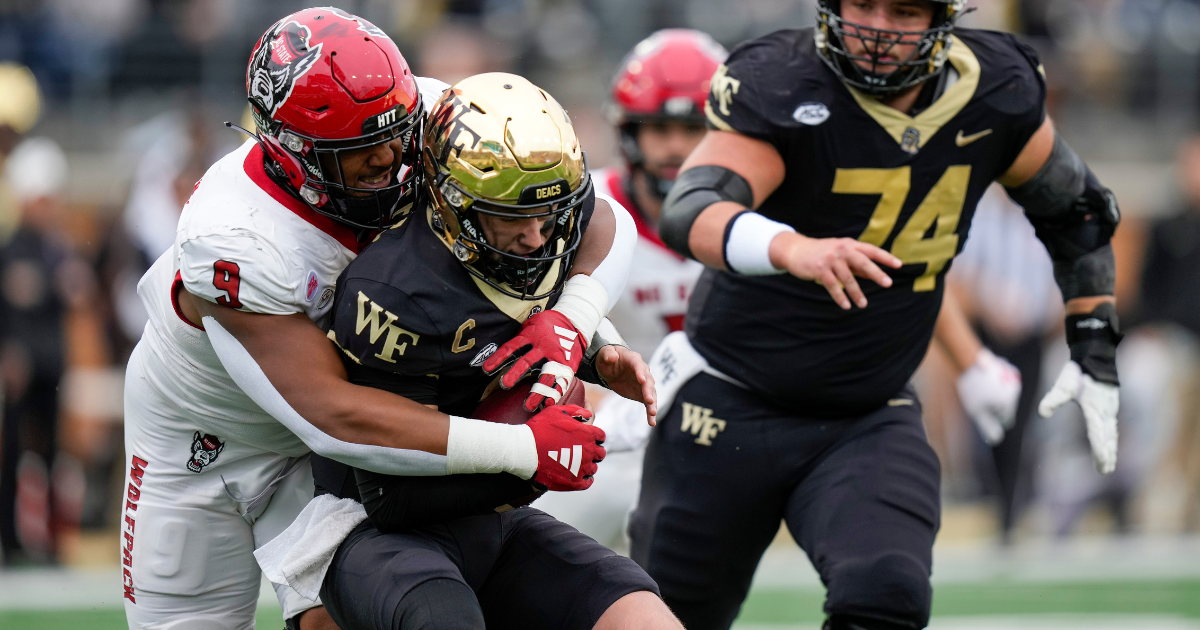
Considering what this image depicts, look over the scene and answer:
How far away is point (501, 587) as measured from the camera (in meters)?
3.02

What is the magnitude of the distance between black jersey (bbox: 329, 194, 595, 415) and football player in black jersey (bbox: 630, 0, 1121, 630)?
68 cm

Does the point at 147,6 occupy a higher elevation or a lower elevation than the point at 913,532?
lower

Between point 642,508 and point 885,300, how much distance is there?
3.11 ft

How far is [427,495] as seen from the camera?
9.47 feet

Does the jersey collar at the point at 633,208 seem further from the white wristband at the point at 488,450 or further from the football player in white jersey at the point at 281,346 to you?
the white wristband at the point at 488,450

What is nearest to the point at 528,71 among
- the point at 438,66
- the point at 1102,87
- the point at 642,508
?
the point at 438,66

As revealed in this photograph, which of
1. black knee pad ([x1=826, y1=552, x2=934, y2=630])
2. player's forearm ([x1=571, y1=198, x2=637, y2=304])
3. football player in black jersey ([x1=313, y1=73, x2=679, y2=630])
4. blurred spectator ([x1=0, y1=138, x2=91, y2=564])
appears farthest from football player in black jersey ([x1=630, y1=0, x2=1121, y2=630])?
blurred spectator ([x1=0, y1=138, x2=91, y2=564])

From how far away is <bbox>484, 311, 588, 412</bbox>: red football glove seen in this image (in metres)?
2.84

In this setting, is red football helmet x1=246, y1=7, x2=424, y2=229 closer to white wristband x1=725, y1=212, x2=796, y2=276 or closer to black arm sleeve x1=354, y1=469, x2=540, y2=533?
black arm sleeve x1=354, y1=469, x2=540, y2=533

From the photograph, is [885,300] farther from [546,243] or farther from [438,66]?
[438,66]

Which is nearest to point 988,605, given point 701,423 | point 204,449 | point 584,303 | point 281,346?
point 701,423

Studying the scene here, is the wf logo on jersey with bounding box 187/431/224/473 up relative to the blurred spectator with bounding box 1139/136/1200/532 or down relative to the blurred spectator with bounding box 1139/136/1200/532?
up

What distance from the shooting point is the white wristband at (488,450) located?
9.14ft

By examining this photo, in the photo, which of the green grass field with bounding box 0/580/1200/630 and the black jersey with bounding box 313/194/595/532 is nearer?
the black jersey with bounding box 313/194/595/532
